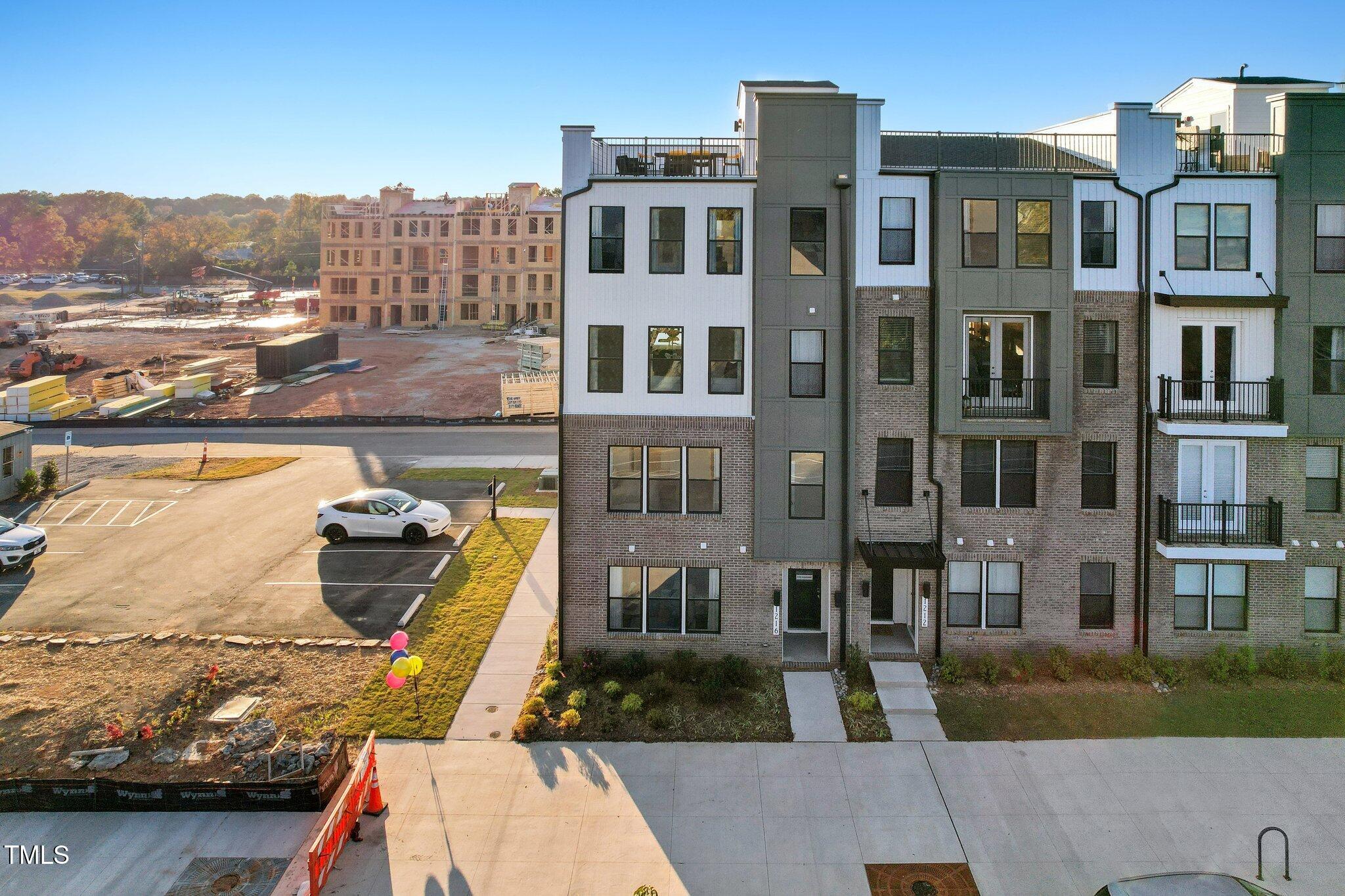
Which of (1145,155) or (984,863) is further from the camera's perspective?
(1145,155)

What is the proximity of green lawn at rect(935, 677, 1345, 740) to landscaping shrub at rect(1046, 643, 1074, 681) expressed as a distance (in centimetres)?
22

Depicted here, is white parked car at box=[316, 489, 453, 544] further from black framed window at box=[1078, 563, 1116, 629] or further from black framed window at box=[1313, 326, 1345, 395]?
black framed window at box=[1313, 326, 1345, 395]

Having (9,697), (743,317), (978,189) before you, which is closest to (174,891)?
(9,697)

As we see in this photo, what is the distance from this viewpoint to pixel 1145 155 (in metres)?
19.2

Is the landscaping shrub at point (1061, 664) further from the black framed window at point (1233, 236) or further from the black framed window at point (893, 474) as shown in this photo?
the black framed window at point (1233, 236)

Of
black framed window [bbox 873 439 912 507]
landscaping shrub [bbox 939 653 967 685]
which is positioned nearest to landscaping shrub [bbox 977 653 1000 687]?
landscaping shrub [bbox 939 653 967 685]

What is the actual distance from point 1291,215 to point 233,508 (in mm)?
32849

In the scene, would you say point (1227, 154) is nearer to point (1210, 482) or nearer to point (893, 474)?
point (1210, 482)

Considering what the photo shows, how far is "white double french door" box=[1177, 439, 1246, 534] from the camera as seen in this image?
19.6 meters

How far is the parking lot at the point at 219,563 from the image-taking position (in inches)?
871

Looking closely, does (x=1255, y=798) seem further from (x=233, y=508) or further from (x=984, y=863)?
(x=233, y=508)

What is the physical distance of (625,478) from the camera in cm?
1997

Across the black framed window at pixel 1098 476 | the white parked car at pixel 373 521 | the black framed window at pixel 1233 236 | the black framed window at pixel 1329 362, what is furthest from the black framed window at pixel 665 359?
the black framed window at pixel 1329 362

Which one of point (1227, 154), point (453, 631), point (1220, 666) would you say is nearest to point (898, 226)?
point (1227, 154)
